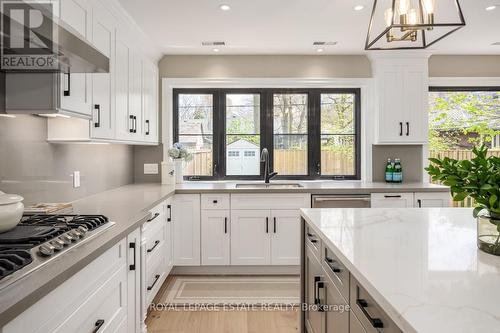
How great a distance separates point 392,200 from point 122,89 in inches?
107

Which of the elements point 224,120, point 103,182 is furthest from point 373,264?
point 224,120

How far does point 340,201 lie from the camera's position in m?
3.37

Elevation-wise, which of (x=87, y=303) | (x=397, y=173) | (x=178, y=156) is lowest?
(x=87, y=303)

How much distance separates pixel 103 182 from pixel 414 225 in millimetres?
2577

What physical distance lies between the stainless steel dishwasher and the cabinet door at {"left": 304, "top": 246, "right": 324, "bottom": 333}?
1302 mm

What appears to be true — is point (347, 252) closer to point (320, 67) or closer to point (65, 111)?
point (65, 111)

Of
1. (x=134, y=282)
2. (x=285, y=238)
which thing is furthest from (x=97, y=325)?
(x=285, y=238)


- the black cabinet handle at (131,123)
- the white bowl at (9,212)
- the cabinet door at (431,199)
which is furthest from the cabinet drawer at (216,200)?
the white bowl at (9,212)

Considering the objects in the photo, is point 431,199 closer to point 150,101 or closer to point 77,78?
point 150,101

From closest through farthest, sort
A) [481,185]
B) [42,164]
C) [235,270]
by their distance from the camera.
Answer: [481,185], [42,164], [235,270]

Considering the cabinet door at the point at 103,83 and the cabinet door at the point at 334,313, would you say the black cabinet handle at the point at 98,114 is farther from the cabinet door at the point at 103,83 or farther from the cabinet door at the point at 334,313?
the cabinet door at the point at 334,313

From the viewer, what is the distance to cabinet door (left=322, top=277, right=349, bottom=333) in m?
1.31

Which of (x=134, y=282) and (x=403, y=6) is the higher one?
(x=403, y=6)

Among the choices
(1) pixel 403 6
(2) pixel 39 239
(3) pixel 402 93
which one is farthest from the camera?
(3) pixel 402 93
